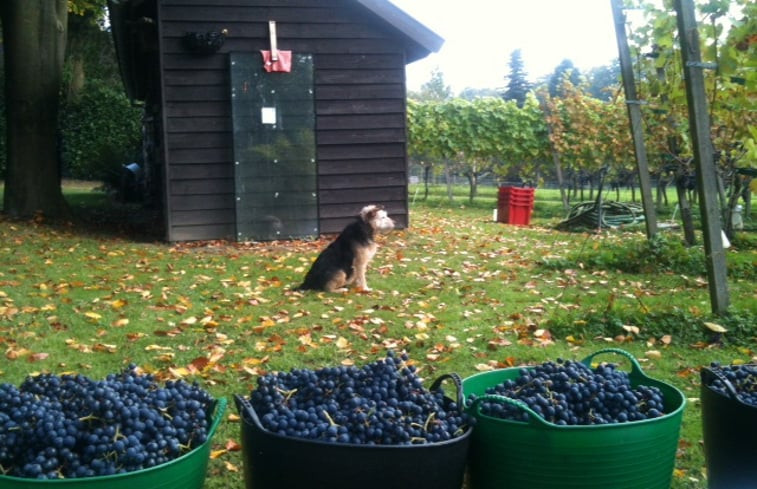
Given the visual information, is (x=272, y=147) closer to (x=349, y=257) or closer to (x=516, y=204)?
(x=349, y=257)

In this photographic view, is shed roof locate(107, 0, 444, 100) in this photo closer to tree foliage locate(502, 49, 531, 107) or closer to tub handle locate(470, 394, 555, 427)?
tub handle locate(470, 394, 555, 427)

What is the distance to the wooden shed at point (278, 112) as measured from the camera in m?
12.1

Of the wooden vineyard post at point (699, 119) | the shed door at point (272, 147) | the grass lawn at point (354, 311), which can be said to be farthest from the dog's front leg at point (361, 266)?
the shed door at point (272, 147)

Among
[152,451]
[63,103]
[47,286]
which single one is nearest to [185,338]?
[47,286]

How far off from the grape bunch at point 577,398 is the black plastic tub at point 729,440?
248mm

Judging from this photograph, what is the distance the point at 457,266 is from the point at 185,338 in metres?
4.59

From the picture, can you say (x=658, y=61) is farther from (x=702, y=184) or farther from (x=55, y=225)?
(x=55, y=225)

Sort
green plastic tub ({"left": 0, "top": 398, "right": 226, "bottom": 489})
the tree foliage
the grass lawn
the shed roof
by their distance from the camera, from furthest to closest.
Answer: the tree foliage, the shed roof, the grass lawn, green plastic tub ({"left": 0, "top": 398, "right": 226, "bottom": 489})

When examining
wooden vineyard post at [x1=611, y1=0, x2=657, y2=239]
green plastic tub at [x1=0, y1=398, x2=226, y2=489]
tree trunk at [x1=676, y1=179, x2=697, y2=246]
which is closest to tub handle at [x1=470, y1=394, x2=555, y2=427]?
green plastic tub at [x1=0, y1=398, x2=226, y2=489]

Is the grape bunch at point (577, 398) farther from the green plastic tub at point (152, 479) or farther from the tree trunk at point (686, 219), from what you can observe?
the tree trunk at point (686, 219)

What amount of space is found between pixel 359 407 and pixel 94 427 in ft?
2.91

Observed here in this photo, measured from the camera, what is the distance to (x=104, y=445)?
98.2 inches

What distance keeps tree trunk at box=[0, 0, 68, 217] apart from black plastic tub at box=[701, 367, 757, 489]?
12936mm

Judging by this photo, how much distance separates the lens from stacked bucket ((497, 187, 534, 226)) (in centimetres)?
1666
